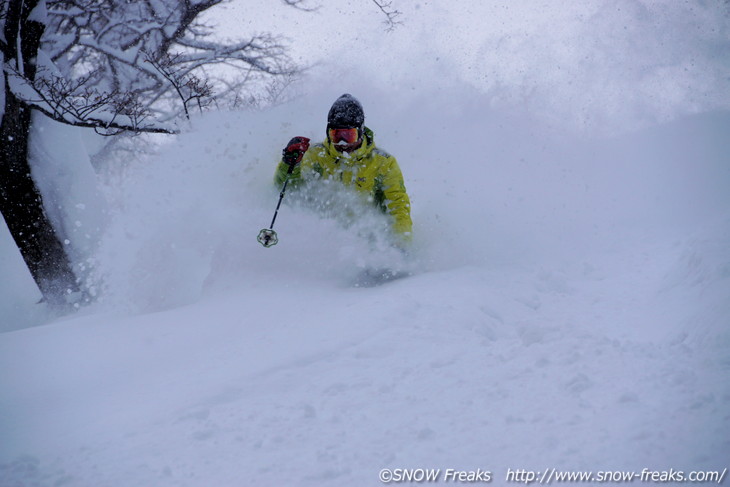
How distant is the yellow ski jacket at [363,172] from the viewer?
488cm

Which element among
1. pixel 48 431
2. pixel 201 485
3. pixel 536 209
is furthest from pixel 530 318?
pixel 536 209

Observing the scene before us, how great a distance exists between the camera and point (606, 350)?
2.42 m

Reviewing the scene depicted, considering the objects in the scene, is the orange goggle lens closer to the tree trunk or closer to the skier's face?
the skier's face

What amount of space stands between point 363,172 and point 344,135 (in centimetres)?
47

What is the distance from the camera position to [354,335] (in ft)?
9.23

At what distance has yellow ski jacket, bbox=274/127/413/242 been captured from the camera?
488cm

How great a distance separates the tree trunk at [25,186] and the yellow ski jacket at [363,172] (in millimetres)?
3056

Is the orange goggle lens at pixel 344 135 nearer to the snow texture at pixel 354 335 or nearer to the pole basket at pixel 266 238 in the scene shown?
the snow texture at pixel 354 335

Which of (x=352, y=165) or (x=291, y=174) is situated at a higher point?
(x=352, y=165)

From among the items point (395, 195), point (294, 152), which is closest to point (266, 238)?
point (294, 152)

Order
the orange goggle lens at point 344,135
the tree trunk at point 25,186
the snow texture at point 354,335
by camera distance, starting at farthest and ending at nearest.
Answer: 1. the tree trunk at point 25,186
2. the orange goggle lens at point 344,135
3. the snow texture at point 354,335

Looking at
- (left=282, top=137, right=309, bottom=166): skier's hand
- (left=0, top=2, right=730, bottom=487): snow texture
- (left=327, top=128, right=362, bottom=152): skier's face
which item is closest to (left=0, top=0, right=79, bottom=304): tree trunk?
(left=0, top=2, right=730, bottom=487): snow texture

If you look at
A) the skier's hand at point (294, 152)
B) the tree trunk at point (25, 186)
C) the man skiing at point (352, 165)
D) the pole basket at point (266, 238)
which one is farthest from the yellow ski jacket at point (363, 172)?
the tree trunk at point (25, 186)

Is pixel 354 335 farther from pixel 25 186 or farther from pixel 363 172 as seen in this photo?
pixel 25 186
